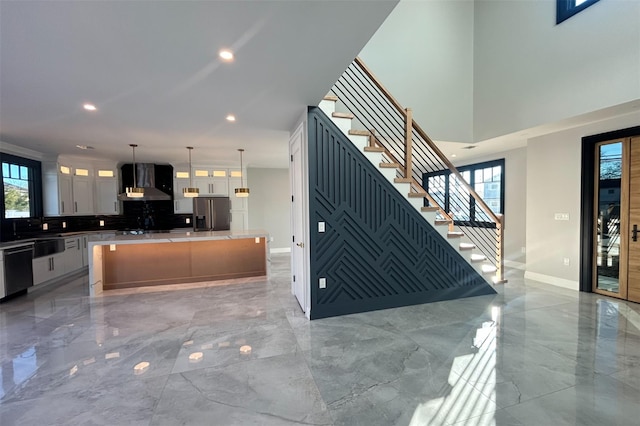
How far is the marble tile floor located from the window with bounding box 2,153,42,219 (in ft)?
7.31

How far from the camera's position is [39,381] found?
2248 mm

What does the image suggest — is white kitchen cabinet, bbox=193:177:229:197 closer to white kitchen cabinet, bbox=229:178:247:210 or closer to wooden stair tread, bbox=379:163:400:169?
white kitchen cabinet, bbox=229:178:247:210

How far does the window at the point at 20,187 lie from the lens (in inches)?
192

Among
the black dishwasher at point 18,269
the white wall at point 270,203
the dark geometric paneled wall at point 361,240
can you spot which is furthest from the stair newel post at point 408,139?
the black dishwasher at point 18,269

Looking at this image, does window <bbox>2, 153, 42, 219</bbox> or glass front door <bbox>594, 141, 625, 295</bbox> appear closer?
glass front door <bbox>594, 141, 625, 295</bbox>

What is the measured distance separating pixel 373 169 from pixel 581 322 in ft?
10.1

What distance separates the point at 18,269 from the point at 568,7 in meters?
9.16

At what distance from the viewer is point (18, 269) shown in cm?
432

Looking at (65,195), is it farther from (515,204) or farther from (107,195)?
(515,204)

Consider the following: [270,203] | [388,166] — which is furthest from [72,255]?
[388,166]

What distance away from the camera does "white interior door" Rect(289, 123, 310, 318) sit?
3.56 m

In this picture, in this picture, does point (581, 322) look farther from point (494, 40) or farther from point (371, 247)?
point (494, 40)

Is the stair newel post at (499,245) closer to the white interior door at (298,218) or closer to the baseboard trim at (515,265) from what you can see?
the baseboard trim at (515,265)

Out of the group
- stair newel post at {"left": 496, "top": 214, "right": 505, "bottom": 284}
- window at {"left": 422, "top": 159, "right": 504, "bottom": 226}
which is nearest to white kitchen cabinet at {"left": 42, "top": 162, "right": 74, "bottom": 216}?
window at {"left": 422, "top": 159, "right": 504, "bottom": 226}
